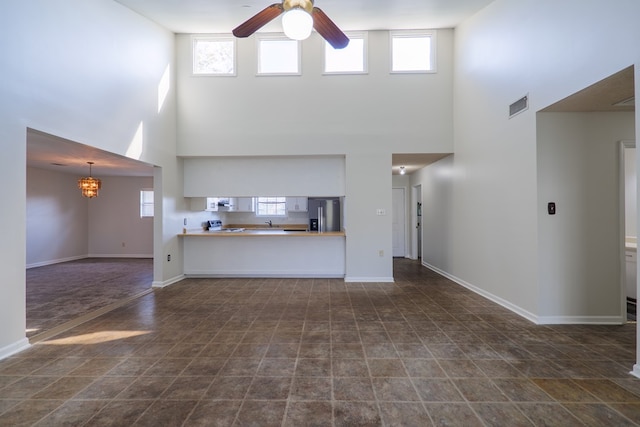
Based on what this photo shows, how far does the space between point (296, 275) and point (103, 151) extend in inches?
141

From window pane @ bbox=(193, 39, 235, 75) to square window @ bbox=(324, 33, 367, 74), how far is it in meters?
1.78

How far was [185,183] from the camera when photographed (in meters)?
5.56

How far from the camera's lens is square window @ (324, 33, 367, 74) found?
517 centimetres

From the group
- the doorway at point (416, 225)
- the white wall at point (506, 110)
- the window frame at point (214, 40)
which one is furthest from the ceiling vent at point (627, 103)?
the window frame at point (214, 40)

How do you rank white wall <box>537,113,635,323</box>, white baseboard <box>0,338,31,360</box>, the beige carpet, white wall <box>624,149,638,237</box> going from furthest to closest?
white wall <box>624,149,638,237</box>, the beige carpet, white wall <box>537,113,635,323</box>, white baseboard <box>0,338,31,360</box>

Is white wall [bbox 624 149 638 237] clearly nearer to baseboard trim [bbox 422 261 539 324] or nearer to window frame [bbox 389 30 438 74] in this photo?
baseboard trim [bbox 422 261 539 324]

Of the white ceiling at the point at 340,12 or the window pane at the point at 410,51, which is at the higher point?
the white ceiling at the point at 340,12

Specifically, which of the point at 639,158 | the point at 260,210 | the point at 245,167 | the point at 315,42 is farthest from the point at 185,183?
the point at 639,158

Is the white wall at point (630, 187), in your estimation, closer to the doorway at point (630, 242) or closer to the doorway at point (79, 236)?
the doorway at point (630, 242)

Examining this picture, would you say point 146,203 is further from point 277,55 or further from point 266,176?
point 277,55

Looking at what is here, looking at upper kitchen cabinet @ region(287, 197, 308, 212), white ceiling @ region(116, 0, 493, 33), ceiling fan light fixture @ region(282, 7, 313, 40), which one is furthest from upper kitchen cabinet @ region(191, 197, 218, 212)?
ceiling fan light fixture @ region(282, 7, 313, 40)

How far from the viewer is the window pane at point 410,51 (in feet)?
17.0

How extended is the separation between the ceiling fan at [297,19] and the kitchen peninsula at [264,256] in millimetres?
3463

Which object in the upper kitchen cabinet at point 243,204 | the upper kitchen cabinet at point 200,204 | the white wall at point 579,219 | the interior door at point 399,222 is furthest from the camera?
the interior door at point 399,222
